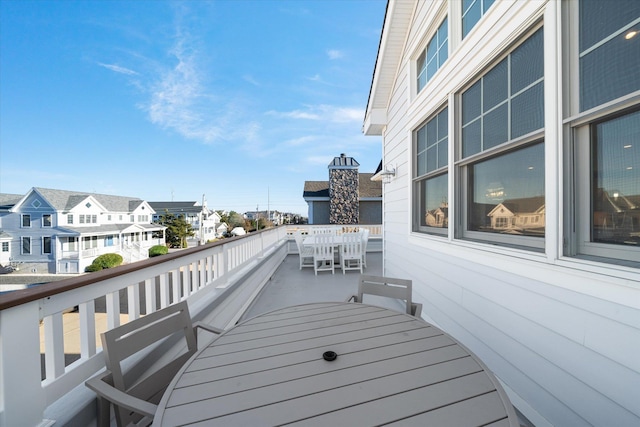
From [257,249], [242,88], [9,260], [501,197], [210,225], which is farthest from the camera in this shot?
[210,225]

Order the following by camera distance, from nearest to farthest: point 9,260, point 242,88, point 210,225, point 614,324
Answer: point 614,324, point 242,88, point 9,260, point 210,225

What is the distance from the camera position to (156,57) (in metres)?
12.2

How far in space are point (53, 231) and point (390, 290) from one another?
26.4m

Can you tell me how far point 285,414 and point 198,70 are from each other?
1531 centimetres

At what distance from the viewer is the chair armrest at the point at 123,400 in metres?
0.89

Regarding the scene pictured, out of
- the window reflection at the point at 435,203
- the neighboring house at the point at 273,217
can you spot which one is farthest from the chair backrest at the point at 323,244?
the neighboring house at the point at 273,217

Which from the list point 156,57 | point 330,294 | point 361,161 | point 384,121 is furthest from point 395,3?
point 156,57

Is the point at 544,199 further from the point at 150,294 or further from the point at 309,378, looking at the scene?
the point at 150,294

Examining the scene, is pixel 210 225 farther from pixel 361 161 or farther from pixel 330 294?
pixel 330 294

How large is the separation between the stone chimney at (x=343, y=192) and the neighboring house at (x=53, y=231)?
66.4ft

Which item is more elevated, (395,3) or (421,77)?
(395,3)

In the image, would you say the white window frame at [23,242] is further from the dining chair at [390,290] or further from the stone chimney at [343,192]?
the dining chair at [390,290]

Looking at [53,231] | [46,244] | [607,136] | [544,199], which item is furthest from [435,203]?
[46,244]

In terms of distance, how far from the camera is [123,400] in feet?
3.07
